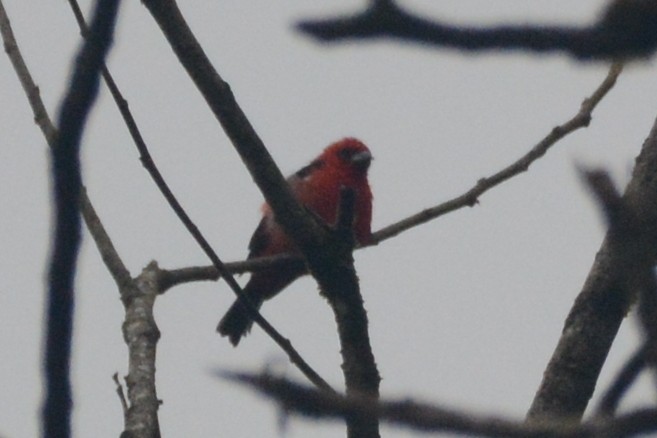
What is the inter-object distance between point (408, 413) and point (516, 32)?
1.25 ft

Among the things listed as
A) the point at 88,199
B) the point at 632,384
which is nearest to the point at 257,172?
the point at 88,199

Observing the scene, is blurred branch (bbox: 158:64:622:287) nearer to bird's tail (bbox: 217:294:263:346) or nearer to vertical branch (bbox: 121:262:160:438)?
vertical branch (bbox: 121:262:160:438)

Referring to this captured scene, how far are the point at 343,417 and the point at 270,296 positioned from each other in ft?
26.7

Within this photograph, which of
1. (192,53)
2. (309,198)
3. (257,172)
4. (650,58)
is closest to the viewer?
(650,58)

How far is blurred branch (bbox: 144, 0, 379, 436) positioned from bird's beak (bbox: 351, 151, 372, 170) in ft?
19.6

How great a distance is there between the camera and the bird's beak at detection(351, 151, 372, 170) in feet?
32.6

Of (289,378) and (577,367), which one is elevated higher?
(577,367)

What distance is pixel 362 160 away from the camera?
9992 millimetres

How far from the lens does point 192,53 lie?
351 cm

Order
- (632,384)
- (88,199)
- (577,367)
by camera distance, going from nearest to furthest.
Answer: (632,384) < (577,367) < (88,199)

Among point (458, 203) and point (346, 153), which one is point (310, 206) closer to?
point (346, 153)

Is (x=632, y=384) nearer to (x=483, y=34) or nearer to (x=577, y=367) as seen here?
(x=483, y=34)

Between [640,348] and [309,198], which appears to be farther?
[309,198]

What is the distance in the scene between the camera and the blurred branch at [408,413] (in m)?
1.11
